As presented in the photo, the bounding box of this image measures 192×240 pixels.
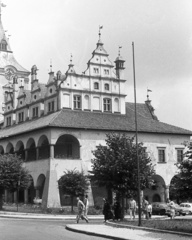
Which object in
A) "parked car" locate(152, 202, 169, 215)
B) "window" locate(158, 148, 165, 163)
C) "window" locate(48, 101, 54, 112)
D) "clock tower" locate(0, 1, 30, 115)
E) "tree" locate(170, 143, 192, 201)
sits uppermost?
"clock tower" locate(0, 1, 30, 115)

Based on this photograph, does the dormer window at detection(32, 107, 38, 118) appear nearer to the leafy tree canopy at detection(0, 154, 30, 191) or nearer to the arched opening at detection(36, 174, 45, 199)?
the arched opening at detection(36, 174, 45, 199)

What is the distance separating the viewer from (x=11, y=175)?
163 feet

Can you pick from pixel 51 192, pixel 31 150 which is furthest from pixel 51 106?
pixel 51 192

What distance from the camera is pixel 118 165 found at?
37719 mm

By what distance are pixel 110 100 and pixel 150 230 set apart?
36155 mm

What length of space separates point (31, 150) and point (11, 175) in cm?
954

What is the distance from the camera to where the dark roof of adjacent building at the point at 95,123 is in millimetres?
53594

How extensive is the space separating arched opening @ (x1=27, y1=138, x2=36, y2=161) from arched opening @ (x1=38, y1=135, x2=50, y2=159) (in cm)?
109

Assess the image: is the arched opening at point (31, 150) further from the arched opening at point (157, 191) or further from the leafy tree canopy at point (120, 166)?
the leafy tree canopy at point (120, 166)

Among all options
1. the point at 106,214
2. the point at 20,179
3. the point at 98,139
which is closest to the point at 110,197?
the point at 98,139

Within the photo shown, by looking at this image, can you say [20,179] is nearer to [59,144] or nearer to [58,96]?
[59,144]

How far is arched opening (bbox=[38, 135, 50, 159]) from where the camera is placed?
55.1 m

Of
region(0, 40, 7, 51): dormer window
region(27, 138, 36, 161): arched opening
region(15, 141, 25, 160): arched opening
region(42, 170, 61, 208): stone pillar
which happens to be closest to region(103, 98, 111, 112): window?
region(27, 138, 36, 161): arched opening

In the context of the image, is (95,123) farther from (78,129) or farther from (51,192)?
(51,192)
